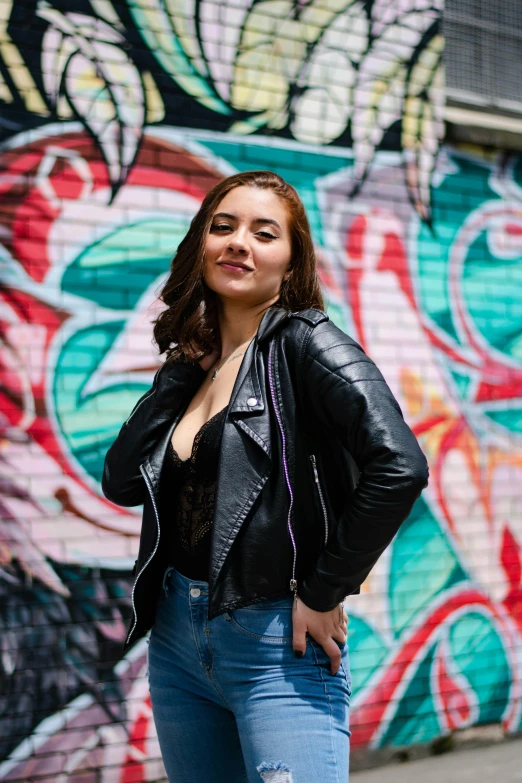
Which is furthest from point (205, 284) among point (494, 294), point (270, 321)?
point (494, 294)

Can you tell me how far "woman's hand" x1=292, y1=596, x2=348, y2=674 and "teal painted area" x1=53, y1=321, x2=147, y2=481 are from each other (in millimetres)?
2253

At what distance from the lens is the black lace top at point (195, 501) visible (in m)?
1.90

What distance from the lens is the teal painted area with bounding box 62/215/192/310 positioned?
3912 millimetres

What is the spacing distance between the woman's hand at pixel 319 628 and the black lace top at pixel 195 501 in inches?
9.7

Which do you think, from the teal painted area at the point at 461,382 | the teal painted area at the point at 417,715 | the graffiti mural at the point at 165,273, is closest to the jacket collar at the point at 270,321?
the graffiti mural at the point at 165,273

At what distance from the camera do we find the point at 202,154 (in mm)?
4176

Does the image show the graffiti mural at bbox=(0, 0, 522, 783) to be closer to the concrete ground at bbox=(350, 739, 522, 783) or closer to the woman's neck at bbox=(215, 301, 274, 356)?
the concrete ground at bbox=(350, 739, 522, 783)

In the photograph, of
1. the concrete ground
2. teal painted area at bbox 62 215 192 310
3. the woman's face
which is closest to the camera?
the woman's face

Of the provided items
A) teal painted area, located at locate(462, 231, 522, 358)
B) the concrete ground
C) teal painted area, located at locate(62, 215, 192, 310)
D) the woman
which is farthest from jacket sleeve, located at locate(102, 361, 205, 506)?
teal painted area, located at locate(462, 231, 522, 358)

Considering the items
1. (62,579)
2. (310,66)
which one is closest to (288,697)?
(62,579)

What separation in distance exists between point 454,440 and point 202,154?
6.84 feet

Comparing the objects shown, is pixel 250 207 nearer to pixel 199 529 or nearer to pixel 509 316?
pixel 199 529

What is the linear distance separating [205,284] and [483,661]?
3426 millimetres

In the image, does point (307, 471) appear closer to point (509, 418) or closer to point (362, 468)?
point (362, 468)
